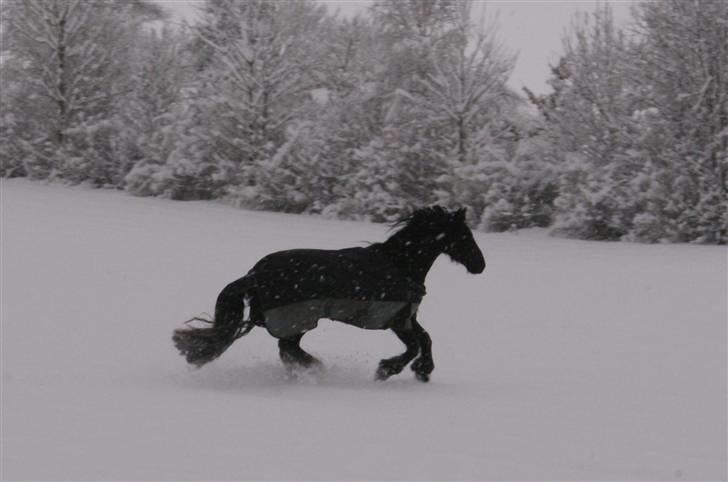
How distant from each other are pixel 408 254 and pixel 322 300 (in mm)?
740

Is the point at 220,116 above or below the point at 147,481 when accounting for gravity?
above

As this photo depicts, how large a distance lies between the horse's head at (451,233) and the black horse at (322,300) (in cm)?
16

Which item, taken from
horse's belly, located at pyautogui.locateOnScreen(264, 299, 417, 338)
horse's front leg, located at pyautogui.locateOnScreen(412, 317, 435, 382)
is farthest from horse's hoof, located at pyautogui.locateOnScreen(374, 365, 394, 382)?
horse's belly, located at pyautogui.locateOnScreen(264, 299, 417, 338)

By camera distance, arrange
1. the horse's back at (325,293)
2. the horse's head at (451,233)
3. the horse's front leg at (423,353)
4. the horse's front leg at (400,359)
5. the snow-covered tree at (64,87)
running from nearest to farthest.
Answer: the horse's back at (325,293) < the horse's front leg at (400,359) < the horse's front leg at (423,353) < the horse's head at (451,233) < the snow-covered tree at (64,87)

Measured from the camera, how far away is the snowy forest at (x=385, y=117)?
17703mm

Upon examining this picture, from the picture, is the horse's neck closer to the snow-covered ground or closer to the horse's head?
the horse's head

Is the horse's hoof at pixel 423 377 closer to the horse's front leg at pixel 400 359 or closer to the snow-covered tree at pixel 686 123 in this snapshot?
the horse's front leg at pixel 400 359

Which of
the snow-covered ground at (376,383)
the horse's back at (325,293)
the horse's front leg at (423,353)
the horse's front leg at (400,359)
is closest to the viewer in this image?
the snow-covered ground at (376,383)

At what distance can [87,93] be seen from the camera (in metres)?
27.5

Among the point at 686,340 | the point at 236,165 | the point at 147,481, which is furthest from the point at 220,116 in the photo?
the point at 147,481

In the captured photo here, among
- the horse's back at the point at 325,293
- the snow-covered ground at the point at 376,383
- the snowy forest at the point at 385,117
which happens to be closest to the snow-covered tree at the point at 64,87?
the snowy forest at the point at 385,117

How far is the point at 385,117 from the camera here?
22.4m

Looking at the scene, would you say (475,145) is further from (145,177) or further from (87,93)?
(87,93)

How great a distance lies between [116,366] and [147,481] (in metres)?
3.40
